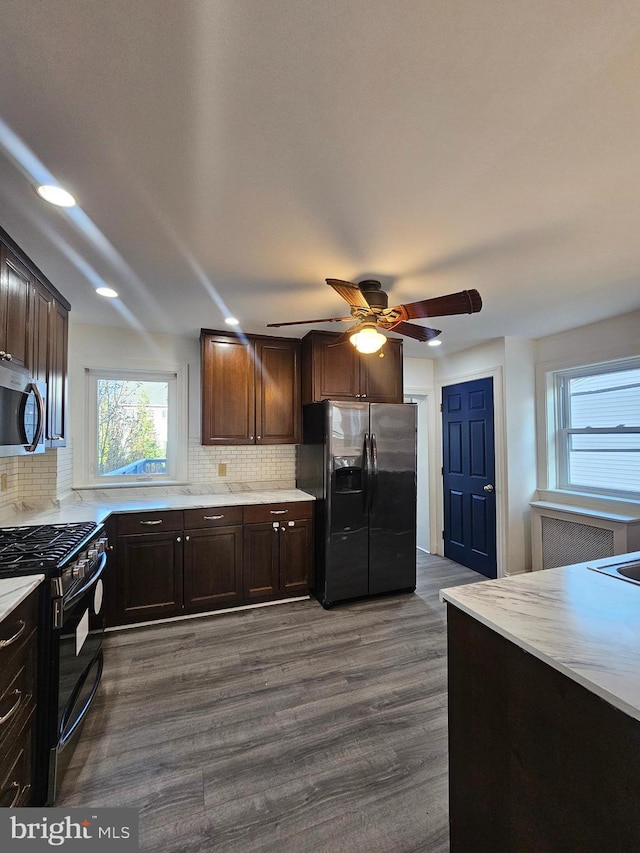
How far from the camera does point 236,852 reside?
132cm

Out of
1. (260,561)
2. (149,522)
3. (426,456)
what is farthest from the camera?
(426,456)

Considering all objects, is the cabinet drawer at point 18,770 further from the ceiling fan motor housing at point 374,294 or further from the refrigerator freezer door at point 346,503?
the ceiling fan motor housing at point 374,294

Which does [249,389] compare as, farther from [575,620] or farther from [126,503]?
[575,620]

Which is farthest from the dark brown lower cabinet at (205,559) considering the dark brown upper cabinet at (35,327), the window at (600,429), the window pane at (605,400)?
the window pane at (605,400)

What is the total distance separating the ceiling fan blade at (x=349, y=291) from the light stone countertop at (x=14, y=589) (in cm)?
181

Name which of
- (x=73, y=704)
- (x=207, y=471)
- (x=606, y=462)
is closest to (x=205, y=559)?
(x=207, y=471)

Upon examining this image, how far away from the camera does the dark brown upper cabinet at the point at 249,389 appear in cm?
344

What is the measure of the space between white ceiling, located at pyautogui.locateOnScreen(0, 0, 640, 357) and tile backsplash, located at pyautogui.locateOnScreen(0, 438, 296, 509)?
1.53m

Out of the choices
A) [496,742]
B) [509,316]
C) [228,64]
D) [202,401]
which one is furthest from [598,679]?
[202,401]

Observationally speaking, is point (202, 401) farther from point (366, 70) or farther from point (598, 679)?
point (598, 679)

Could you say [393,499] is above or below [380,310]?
below

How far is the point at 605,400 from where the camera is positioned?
3.37m

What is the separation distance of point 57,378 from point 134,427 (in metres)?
1.01

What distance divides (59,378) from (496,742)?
3125mm
